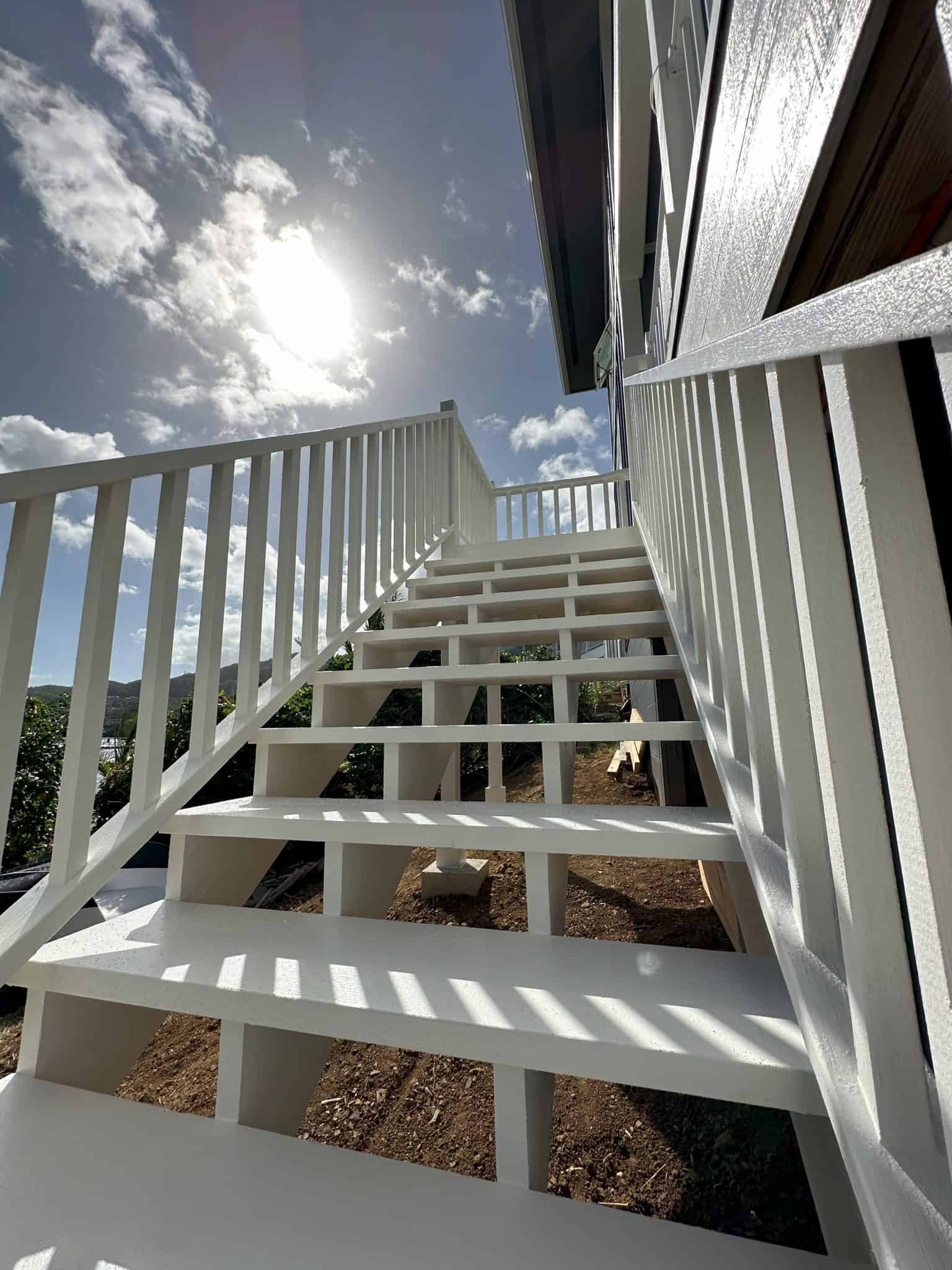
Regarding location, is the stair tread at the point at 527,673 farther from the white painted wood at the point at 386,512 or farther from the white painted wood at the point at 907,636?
the white painted wood at the point at 907,636

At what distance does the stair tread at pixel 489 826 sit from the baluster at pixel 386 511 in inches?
53.0

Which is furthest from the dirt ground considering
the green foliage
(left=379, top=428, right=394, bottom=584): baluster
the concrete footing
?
(left=379, top=428, right=394, bottom=584): baluster

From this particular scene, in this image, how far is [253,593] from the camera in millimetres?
1575

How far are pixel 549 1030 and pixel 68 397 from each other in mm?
8780

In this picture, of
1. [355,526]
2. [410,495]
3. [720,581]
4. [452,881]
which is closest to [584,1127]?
[452,881]

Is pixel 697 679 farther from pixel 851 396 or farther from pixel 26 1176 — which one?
pixel 26 1176

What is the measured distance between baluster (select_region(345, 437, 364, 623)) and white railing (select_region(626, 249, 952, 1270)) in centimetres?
166

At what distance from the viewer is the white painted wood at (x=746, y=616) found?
0.75 meters

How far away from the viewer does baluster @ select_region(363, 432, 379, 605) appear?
2.38m

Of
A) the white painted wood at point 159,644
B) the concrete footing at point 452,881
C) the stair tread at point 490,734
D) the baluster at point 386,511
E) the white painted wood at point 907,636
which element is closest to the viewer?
the white painted wood at point 907,636

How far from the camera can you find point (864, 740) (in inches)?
18.5

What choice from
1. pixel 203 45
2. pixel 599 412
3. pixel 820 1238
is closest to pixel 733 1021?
pixel 820 1238

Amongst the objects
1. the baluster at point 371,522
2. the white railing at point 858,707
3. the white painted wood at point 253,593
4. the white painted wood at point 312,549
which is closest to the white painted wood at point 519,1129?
the white railing at point 858,707

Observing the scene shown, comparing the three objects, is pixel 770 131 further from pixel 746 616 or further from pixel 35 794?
pixel 35 794
